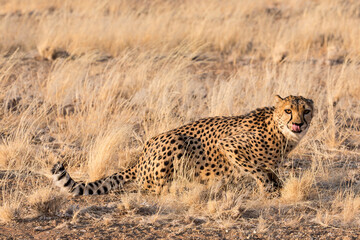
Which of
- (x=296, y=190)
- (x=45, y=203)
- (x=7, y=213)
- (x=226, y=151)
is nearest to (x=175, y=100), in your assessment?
(x=226, y=151)

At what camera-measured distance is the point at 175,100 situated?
21.9 feet

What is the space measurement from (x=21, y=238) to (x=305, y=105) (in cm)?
221

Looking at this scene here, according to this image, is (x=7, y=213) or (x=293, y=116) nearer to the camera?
(x=7, y=213)

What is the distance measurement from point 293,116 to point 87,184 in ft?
5.37

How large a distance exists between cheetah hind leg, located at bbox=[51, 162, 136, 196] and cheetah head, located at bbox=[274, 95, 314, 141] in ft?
4.11

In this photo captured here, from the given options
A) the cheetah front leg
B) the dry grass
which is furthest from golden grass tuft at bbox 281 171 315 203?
the cheetah front leg

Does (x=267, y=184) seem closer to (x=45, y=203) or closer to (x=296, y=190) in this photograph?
(x=296, y=190)

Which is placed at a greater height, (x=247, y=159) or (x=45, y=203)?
(x=247, y=159)

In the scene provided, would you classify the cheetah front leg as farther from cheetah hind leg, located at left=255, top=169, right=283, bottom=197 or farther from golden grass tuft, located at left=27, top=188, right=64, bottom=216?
golden grass tuft, located at left=27, top=188, right=64, bottom=216

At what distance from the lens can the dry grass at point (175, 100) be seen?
414cm

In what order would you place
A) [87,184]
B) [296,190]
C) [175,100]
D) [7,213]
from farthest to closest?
[175,100]
[87,184]
[296,190]
[7,213]

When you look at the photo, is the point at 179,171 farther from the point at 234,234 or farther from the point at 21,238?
the point at 21,238

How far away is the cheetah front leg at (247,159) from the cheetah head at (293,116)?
27cm

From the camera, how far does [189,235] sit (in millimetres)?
3604
